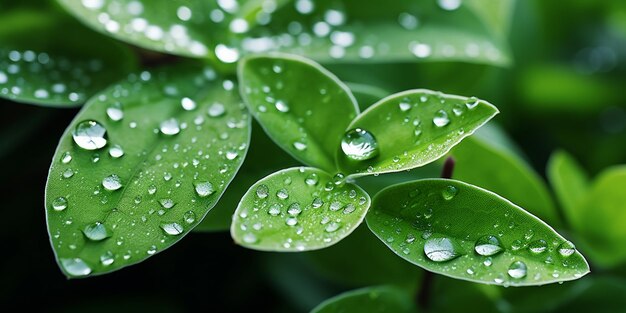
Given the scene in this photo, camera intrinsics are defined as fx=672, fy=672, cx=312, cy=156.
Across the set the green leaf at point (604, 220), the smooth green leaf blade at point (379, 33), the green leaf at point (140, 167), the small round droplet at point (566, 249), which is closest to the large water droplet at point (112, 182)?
the green leaf at point (140, 167)

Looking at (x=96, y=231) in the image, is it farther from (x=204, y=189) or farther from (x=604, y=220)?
(x=604, y=220)

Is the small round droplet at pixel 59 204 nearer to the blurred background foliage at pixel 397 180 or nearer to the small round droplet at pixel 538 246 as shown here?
the blurred background foliage at pixel 397 180

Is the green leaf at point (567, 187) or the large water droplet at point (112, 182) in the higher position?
the large water droplet at point (112, 182)

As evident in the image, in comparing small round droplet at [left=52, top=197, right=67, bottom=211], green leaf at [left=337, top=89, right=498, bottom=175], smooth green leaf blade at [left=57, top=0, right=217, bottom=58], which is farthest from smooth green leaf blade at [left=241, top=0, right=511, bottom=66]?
small round droplet at [left=52, top=197, right=67, bottom=211]

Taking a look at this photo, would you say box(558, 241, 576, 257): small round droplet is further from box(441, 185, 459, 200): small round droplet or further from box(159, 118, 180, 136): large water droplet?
box(159, 118, 180, 136): large water droplet

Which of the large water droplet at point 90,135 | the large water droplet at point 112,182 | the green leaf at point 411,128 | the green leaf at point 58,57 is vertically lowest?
the green leaf at point 58,57

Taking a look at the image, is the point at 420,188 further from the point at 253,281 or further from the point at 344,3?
the point at 253,281
